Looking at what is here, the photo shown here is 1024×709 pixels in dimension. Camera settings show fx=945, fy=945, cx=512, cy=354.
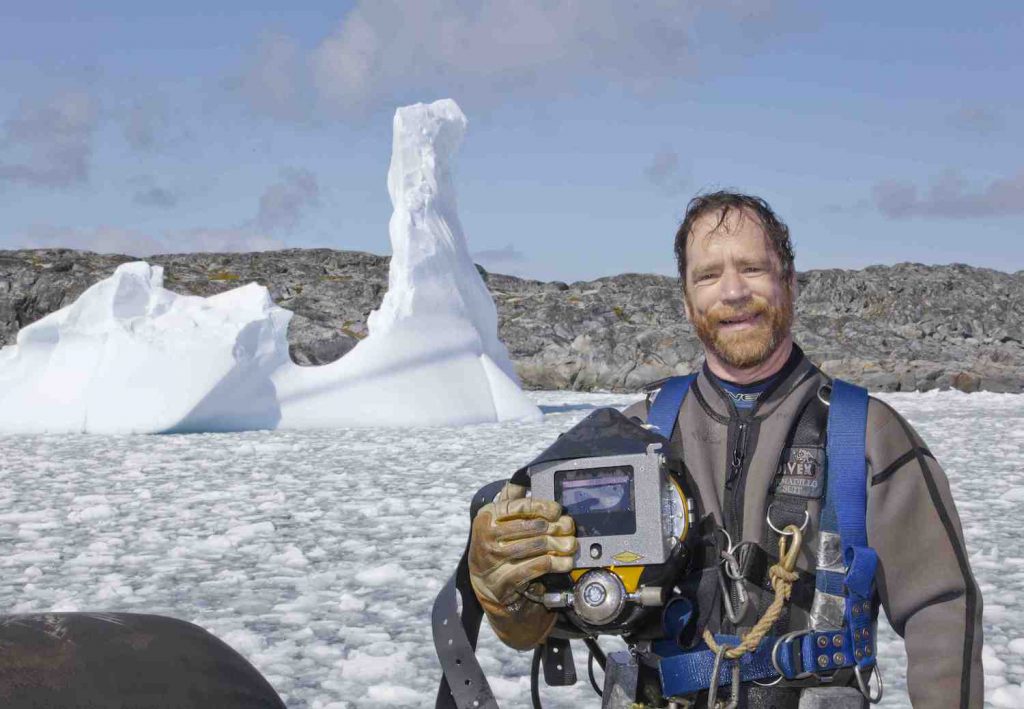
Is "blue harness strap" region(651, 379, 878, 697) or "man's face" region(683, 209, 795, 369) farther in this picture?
"man's face" region(683, 209, 795, 369)

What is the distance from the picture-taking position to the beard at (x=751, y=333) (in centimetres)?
198

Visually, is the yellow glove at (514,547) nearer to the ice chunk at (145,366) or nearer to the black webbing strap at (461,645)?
the black webbing strap at (461,645)

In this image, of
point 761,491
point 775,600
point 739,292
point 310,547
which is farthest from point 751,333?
point 310,547

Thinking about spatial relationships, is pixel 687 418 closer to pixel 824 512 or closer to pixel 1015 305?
pixel 824 512

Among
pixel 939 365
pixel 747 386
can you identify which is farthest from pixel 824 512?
pixel 939 365

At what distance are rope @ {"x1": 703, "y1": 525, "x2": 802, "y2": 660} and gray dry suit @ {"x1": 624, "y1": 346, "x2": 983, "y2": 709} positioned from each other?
7 cm

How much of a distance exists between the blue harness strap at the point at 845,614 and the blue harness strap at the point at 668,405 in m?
0.36

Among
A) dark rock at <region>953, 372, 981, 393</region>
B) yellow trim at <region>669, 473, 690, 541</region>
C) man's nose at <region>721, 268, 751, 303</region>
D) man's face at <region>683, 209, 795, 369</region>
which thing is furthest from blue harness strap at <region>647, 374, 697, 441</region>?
dark rock at <region>953, 372, 981, 393</region>

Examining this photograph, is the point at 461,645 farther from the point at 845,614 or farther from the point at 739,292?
the point at 739,292

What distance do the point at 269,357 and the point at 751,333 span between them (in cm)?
1195

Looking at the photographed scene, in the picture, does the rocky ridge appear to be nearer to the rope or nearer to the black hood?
the black hood

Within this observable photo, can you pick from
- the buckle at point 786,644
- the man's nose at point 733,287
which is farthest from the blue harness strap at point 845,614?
the man's nose at point 733,287

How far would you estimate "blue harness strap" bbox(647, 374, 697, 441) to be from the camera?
6.75 ft

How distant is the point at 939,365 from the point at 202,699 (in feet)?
78.8
